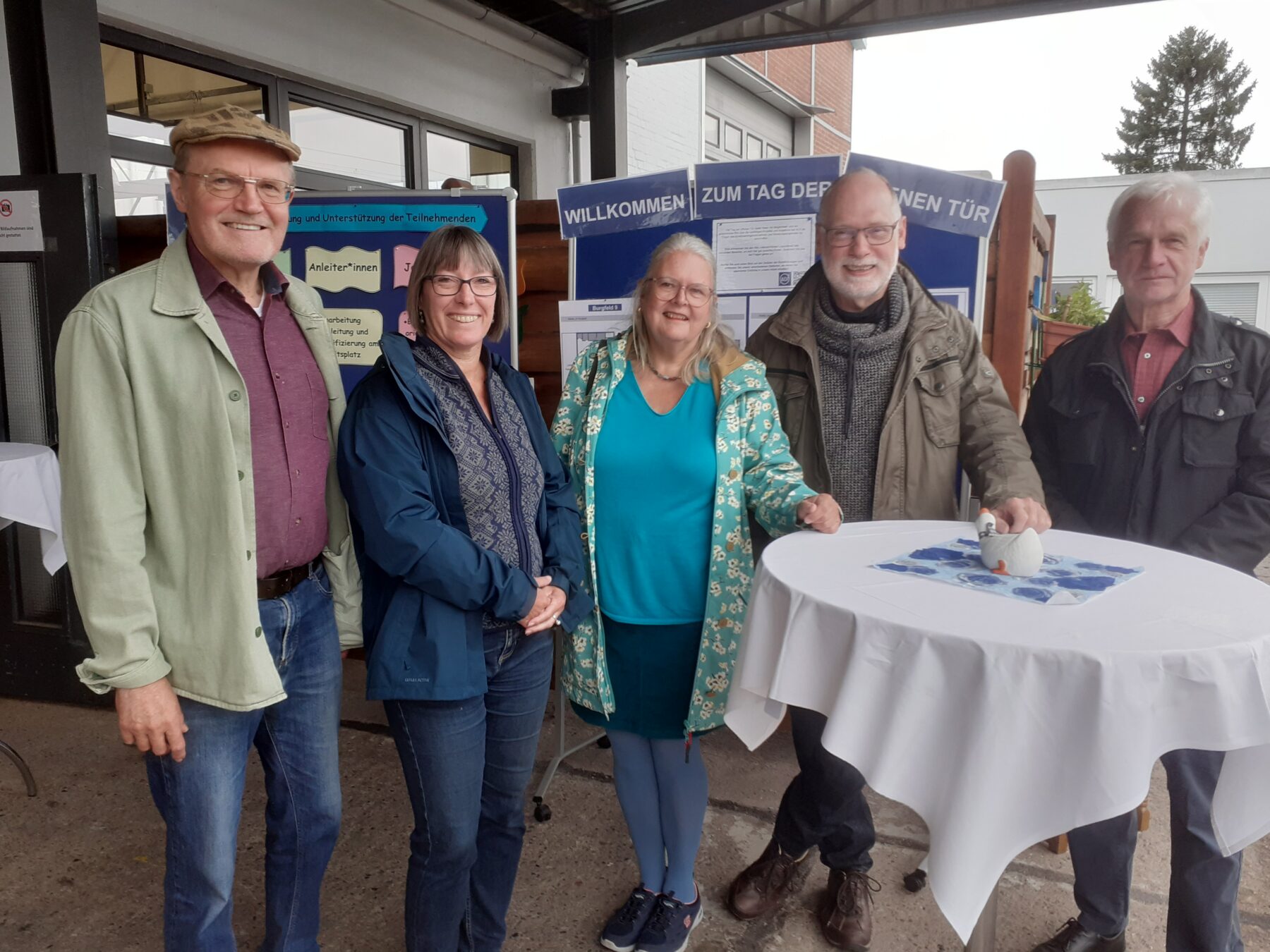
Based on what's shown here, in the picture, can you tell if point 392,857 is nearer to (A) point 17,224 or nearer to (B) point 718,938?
(B) point 718,938

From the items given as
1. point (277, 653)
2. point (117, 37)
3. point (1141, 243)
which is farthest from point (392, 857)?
point (117, 37)

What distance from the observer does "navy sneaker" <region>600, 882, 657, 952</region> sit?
2064 millimetres

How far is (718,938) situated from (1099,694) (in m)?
1.39

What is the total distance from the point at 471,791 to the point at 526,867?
958 millimetres

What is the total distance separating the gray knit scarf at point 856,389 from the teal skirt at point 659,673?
557 millimetres

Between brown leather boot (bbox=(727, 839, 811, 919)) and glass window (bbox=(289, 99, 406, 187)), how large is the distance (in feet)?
15.1

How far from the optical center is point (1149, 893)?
92.7 inches

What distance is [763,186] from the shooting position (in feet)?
9.70

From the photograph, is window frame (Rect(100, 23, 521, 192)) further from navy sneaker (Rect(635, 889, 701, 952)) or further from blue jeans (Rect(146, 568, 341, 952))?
navy sneaker (Rect(635, 889, 701, 952))

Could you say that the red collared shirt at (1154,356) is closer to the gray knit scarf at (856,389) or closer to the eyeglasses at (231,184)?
the gray knit scarf at (856,389)

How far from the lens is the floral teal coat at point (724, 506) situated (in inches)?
76.9

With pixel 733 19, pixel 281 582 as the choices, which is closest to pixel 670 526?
pixel 281 582

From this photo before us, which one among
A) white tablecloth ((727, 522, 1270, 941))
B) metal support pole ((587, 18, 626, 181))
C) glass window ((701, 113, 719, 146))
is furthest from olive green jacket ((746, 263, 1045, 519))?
glass window ((701, 113, 719, 146))

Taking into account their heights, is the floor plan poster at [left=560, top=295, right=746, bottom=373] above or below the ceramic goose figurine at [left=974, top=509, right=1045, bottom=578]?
above
